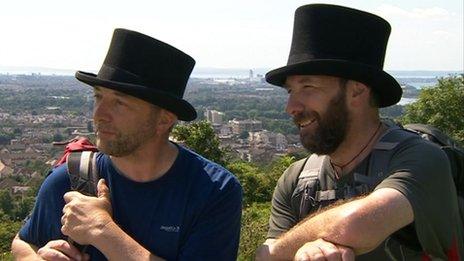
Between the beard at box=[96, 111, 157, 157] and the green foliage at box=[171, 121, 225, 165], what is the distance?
88.4ft

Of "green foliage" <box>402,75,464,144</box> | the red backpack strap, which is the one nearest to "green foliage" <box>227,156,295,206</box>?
"green foliage" <box>402,75,464,144</box>

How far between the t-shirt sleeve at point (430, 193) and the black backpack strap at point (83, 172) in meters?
1.61

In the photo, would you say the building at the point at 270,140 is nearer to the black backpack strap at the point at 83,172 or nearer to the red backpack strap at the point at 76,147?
the red backpack strap at the point at 76,147

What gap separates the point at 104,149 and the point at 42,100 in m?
176

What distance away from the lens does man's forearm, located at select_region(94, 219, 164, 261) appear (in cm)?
303

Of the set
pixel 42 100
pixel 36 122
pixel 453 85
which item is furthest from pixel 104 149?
pixel 42 100

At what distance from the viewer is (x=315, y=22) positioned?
318 centimetres

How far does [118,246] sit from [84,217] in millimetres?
240

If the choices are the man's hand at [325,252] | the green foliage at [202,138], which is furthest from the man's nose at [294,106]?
the green foliage at [202,138]

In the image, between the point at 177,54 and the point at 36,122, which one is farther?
the point at 36,122

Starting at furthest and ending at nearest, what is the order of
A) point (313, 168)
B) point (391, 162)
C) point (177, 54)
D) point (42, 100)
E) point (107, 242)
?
point (42, 100) < point (177, 54) < point (313, 168) < point (107, 242) < point (391, 162)

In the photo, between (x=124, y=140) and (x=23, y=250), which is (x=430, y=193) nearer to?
(x=124, y=140)

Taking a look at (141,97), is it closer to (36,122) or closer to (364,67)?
Answer: (364,67)

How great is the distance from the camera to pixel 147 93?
11.1 feet
